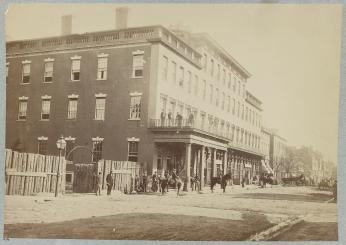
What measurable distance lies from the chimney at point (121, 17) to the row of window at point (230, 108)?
43.1 inches

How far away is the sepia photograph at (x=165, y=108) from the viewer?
786cm

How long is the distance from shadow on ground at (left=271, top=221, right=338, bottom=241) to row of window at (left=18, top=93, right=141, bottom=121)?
8.21ft

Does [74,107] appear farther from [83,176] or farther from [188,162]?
[188,162]

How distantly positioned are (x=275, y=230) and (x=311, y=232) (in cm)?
50

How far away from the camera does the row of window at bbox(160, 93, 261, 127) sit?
795cm

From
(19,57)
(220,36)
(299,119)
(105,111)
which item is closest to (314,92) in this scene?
(299,119)

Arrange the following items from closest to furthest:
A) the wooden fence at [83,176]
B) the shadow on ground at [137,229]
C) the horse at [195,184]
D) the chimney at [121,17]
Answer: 1. the shadow on ground at [137,229]
2. the chimney at [121,17]
3. the wooden fence at [83,176]
4. the horse at [195,184]

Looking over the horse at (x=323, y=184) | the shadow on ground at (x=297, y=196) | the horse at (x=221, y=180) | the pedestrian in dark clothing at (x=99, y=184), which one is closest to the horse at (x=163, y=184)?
the horse at (x=221, y=180)

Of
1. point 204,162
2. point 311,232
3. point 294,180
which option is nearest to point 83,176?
point 204,162

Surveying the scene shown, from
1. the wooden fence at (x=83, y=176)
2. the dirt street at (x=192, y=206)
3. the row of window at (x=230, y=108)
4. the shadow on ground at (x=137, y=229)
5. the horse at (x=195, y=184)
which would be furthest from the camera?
the horse at (x=195, y=184)

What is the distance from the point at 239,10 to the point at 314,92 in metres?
1.51

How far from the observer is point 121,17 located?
7898mm

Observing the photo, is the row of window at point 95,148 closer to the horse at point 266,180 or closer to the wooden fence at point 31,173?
the wooden fence at point 31,173

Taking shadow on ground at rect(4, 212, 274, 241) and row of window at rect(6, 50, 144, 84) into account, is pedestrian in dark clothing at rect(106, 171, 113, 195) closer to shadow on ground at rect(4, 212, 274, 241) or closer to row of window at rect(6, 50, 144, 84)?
shadow on ground at rect(4, 212, 274, 241)
